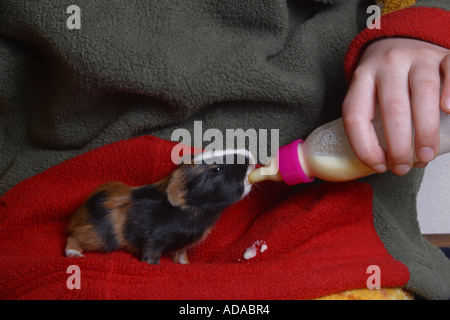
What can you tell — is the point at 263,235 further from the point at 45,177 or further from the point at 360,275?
the point at 45,177

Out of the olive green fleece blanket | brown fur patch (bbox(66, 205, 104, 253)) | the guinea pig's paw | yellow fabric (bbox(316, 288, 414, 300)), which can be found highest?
the olive green fleece blanket

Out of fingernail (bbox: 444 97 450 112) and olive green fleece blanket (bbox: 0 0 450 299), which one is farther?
olive green fleece blanket (bbox: 0 0 450 299)

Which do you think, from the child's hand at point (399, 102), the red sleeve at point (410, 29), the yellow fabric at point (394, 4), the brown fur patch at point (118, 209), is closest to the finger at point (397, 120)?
the child's hand at point (399, 102)

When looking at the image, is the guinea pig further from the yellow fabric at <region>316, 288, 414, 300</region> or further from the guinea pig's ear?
the yellow fabric at <region>316, 288, 414, 300</region>

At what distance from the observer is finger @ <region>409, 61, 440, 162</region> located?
55cm

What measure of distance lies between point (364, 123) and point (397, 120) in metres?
0.05

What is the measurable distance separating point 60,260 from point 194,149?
306 millimetres

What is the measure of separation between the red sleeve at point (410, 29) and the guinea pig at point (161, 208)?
25 cm

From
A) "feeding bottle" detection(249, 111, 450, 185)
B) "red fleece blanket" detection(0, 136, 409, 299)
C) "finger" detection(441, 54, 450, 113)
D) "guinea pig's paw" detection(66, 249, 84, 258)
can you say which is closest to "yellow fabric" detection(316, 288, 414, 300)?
"red fleece blanket" detection(0, 136, 409, 299)

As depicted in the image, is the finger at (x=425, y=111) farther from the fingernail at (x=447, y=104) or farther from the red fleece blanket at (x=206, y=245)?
the red fleece blanket at (x=206, y=245)

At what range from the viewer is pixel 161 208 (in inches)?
29.8

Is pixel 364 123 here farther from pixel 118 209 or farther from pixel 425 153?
pixel 118 209

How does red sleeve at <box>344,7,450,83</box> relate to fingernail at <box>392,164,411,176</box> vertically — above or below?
above

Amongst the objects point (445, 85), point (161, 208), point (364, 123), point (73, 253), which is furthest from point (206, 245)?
point (445, 85)
